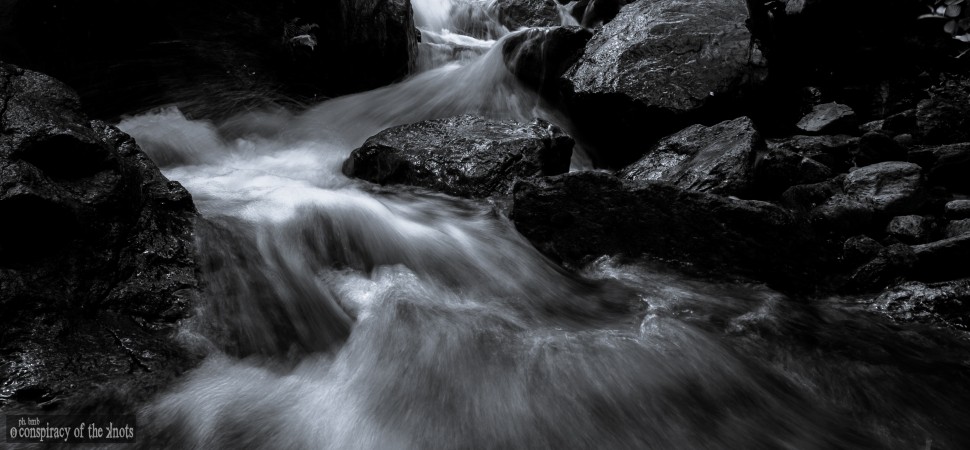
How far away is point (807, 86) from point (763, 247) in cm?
514

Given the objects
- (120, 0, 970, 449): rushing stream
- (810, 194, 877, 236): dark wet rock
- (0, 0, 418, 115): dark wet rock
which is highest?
(0, 0, 418, 115): dark wet rock

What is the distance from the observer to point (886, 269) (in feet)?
13.0

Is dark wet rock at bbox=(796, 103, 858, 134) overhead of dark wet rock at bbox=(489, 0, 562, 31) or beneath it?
beneath

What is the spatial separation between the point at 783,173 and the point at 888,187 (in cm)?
88

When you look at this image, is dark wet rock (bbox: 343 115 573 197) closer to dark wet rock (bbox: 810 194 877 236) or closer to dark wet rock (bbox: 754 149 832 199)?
dark wet rock (bbox: 754 149 832 199)

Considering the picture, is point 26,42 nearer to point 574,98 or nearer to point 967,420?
point 574,98

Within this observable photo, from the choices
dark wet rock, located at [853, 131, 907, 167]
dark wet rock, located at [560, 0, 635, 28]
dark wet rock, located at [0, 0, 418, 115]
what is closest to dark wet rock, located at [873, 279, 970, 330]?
dark wet rock, located at [853, 131, 907, 167]

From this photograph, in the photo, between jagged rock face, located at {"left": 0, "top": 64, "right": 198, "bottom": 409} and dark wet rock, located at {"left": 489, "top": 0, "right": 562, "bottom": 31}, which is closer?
jagged rock face, located at {"left": 0, "top": 64, "right": 198, "bottom": 409}

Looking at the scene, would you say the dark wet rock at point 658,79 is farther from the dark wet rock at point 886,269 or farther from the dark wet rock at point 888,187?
the dark wet rock at point 886,269

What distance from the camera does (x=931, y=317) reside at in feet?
11.9

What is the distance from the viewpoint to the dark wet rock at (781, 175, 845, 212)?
506cm

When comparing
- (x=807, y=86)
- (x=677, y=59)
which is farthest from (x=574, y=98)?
(x=807, y=86)

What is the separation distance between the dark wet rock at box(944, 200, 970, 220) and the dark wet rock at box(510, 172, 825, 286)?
171 centimetres

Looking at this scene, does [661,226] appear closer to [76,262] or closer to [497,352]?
[497,352]
